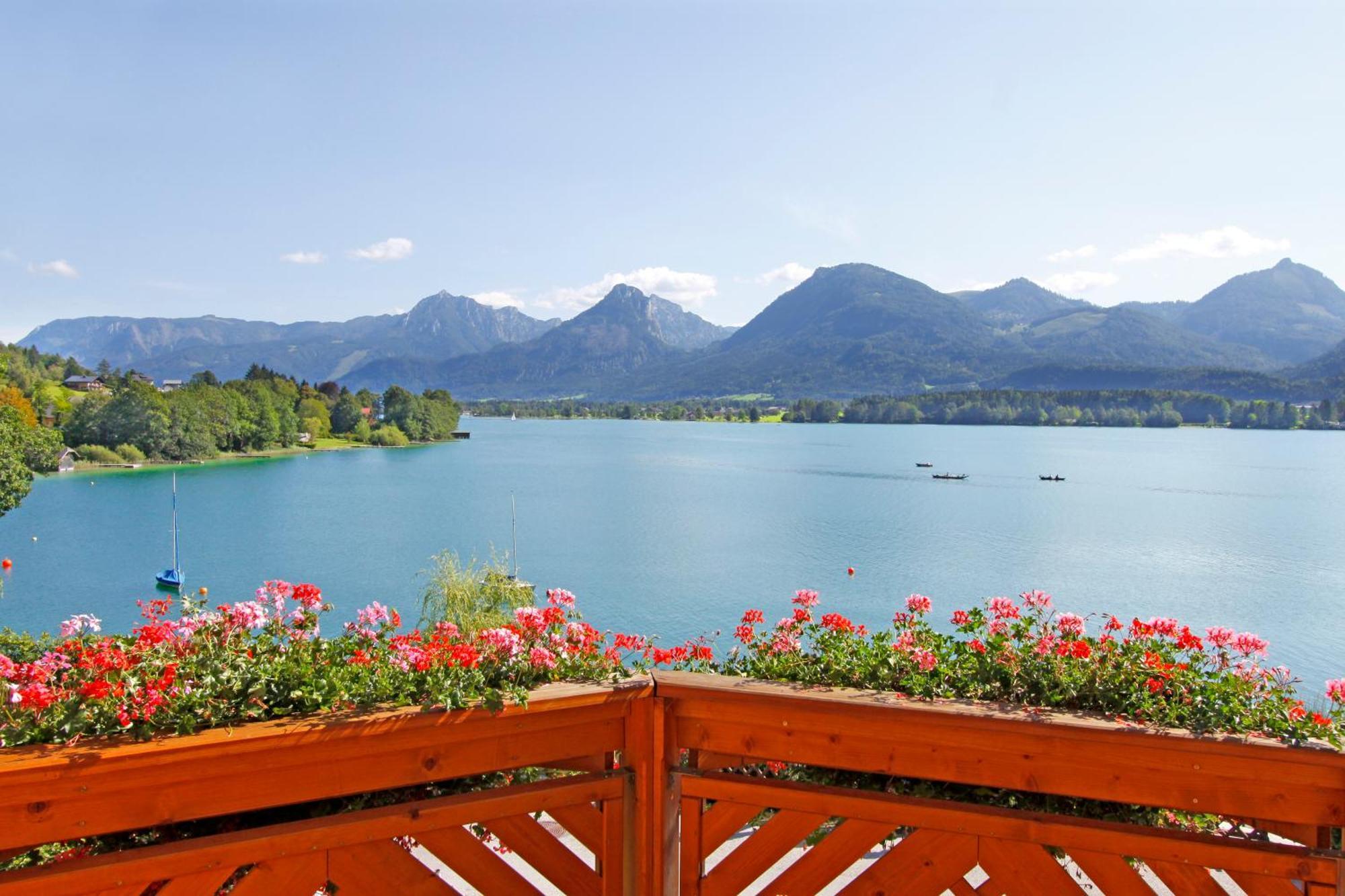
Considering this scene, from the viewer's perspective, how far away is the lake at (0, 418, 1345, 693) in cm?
2673

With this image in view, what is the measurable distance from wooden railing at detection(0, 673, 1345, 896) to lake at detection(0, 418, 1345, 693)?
20.6 meters

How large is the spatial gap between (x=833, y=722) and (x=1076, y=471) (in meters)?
76.4

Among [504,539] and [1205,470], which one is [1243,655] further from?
[1205,470]

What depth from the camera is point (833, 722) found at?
2000mm

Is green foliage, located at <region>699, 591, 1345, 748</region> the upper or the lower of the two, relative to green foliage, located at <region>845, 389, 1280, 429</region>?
upper

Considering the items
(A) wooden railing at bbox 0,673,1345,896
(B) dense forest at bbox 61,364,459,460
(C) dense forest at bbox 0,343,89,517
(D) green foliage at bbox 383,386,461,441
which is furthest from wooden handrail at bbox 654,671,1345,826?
(D) green foliage at bbox 383,386,461,441

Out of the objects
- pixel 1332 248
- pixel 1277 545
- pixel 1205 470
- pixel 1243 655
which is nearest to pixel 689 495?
pixel 1277 545

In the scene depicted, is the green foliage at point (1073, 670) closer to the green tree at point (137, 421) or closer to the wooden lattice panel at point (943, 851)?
the wooden lattice panel at point (943, 851)

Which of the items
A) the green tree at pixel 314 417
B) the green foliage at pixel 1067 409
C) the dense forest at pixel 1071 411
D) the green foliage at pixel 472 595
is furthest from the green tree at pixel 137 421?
the green foliage at pixel 1067 409

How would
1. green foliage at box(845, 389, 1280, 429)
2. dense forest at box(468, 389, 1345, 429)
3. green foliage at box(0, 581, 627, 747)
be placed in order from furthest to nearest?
green foliage at box(845, 389, 1280, 429)
dense forest at box(468, 389, 1345, 429)
green foliage at box(0, 581, 627, 747)

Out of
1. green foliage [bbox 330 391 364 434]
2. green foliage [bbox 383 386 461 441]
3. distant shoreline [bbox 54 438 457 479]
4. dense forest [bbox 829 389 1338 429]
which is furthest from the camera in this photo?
dense forest [bbox 829 389 1338 429]

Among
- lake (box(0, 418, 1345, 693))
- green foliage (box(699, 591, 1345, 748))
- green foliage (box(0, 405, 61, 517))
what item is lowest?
lake (box(0, 418, 1345, 693))

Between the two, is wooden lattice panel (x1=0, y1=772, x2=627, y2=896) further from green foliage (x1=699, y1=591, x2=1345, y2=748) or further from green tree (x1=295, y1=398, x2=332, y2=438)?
green tree (x1=295, y1=398, x2=332, y2=438)

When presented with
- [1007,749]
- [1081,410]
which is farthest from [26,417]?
[1081,410]
